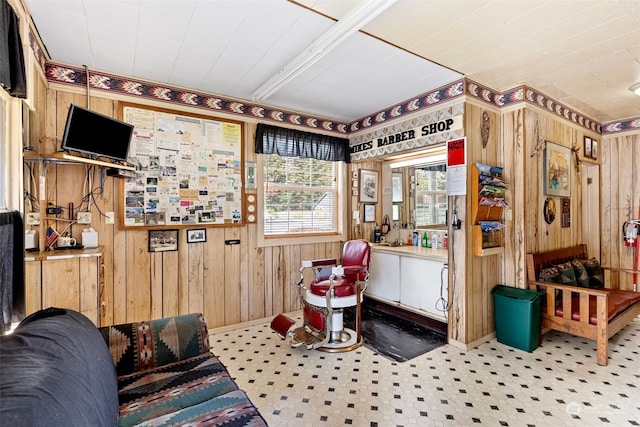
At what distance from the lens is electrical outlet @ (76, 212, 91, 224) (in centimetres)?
279

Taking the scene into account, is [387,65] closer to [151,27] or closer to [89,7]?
[151,27]

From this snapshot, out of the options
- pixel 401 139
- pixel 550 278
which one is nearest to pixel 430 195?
pixel 401 139

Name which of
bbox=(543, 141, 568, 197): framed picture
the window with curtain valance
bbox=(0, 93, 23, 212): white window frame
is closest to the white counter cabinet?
the window with curtain valance

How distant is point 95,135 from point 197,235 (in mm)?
1347

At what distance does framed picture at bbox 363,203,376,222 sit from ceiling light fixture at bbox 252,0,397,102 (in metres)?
2.21

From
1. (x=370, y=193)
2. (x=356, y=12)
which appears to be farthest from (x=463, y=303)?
(x=356, y=12)

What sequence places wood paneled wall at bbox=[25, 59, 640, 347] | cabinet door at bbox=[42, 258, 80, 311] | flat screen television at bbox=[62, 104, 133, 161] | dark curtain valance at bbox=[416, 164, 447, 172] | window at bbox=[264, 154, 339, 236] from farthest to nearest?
dark curtain valance at bbox=[416, 164, 447, 172]
window at bbox=[264, 154, 339, 236]
wood paneled wall at bbox=[25, 59, 640, 347]
flat screen television at bbox=[62, 104, 133, 161]
cabinet door at bbox=[42, 258, 80, 311]

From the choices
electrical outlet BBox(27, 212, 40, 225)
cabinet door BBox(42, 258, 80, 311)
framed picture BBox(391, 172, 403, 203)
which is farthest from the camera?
framed picture BBox(391, 172, 403, 203)

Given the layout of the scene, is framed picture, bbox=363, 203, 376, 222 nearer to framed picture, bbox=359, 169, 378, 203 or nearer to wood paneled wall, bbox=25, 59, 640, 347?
framed picture, bbox=359, 169, 378, 203

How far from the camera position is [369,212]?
4.61 m

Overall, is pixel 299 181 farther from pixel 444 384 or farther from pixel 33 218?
pixel 444 384

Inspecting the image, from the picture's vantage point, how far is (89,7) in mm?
2006

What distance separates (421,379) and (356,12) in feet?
9.18

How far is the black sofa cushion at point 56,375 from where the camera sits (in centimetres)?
85
